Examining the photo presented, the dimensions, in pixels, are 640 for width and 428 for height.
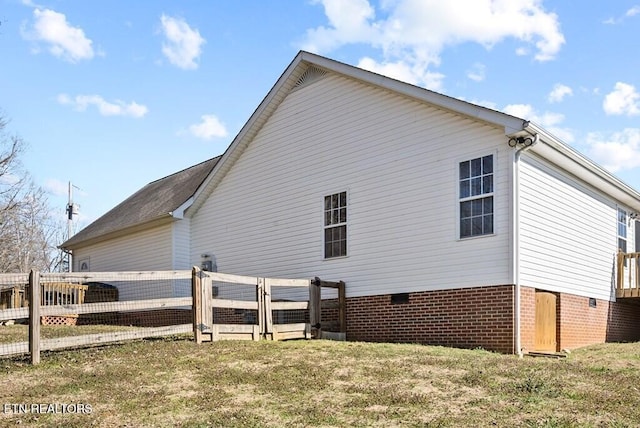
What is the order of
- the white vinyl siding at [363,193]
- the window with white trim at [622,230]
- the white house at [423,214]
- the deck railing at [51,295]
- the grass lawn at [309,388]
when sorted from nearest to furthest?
the grass lawn at [309,388], the white house at [423,214], the white vinyl siding at [363,193], the window with white trim at [622,230], the deck railing at [51,295]

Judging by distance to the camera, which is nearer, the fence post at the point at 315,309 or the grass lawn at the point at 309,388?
the grass lawn at the point at 309,388

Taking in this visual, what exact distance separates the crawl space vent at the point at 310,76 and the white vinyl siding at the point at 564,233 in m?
6.17

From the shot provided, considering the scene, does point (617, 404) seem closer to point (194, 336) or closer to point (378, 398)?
point (378, 398)

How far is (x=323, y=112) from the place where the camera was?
1659cm

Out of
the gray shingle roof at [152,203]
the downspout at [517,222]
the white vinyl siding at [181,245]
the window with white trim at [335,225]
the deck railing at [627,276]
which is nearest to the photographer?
the downspout at [517,222]

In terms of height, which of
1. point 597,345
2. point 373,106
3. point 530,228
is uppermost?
point 373,106

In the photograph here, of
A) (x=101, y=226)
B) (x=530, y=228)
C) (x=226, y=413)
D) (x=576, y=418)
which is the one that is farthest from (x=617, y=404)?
(x=101, y=226)

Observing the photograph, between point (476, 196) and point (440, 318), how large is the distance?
2.62m

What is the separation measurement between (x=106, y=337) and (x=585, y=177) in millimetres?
11228

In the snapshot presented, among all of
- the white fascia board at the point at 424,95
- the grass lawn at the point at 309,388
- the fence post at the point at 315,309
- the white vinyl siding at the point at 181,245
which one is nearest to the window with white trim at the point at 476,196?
the white fascia board at the point at 424,95

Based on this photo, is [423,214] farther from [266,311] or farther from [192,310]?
[192,310]

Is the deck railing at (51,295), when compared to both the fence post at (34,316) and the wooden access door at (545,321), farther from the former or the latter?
the wooden access door at (545,321)

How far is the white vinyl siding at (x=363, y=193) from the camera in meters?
13.3

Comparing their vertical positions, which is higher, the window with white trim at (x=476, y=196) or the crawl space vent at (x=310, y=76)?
the crawl space vent at (x=310, y=76)
